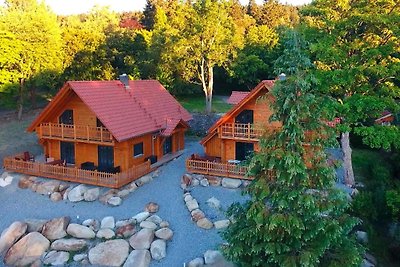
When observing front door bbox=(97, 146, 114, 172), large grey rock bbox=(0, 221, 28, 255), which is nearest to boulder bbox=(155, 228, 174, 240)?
large grey rock bbox=(0, 221, 28, 255)

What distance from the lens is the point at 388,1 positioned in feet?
63.1

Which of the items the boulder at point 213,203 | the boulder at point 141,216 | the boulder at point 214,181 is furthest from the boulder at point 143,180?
the boulder at point 213,203

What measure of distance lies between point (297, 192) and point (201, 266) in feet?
21.3

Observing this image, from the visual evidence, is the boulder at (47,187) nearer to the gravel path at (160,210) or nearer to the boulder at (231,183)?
the gravel path at (160,210)

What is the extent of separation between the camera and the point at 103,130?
75.0 feet

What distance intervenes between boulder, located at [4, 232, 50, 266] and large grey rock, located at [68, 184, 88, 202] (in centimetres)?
331

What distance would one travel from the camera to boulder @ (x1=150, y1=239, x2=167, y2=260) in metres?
16.7

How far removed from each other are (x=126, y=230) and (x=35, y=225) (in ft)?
15.6

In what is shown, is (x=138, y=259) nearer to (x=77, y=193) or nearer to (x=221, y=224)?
(x=221, y=224)

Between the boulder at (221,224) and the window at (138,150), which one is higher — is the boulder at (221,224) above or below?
below

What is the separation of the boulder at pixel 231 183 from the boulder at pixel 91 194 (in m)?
6.96

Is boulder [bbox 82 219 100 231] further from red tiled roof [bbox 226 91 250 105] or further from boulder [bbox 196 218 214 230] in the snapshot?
red tiled roof [bbox 226 91 250 105]

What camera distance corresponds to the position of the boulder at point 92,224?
18641 mm

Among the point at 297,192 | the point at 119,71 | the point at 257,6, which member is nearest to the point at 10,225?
the point at 297,192
